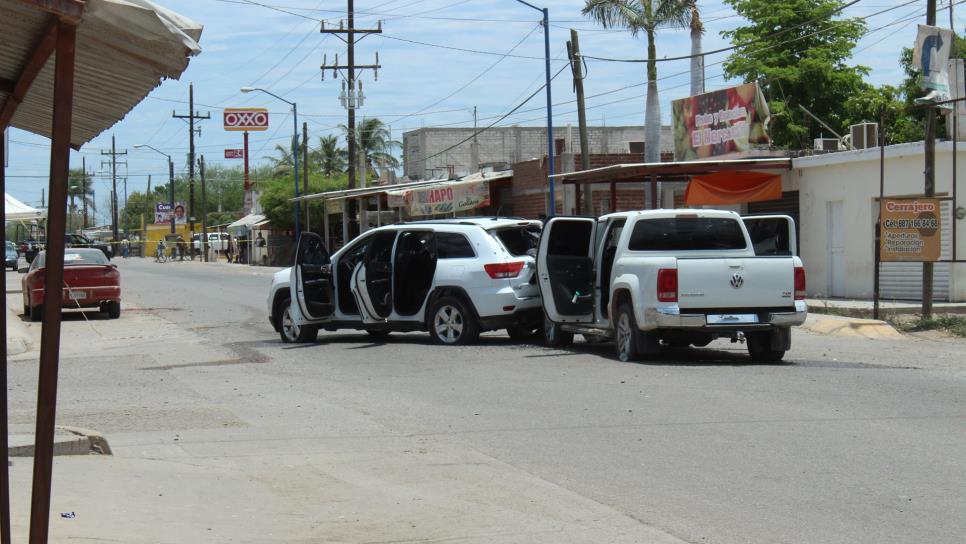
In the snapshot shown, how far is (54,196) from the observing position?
426 centimetres

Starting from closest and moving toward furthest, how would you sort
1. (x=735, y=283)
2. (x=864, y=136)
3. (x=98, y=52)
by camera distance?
(x=98, y=52)
(x=735, y=283)
(x=864, y=136)

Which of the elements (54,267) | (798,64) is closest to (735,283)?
(54,267)

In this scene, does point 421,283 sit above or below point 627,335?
above

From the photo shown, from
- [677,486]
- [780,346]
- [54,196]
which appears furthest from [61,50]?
[780,346]

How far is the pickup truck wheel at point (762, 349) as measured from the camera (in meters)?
14.6

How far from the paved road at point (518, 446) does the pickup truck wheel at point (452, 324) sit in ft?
1.06

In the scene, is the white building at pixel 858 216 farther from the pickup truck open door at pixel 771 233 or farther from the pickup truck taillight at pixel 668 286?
the pickup truck taillight at pixel 668 286

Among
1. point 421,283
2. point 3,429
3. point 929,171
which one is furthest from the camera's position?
point 929,171

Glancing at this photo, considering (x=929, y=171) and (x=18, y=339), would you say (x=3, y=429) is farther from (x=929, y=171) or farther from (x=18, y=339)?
(x=929, y=171)

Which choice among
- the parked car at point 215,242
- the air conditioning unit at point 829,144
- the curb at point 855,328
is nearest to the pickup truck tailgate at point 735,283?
the curb at point 855,328

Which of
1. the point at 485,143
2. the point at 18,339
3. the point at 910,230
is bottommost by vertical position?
the point at 18,339

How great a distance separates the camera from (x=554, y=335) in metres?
16.4

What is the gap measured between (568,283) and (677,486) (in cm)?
843

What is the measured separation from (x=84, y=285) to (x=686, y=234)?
14247 mm
